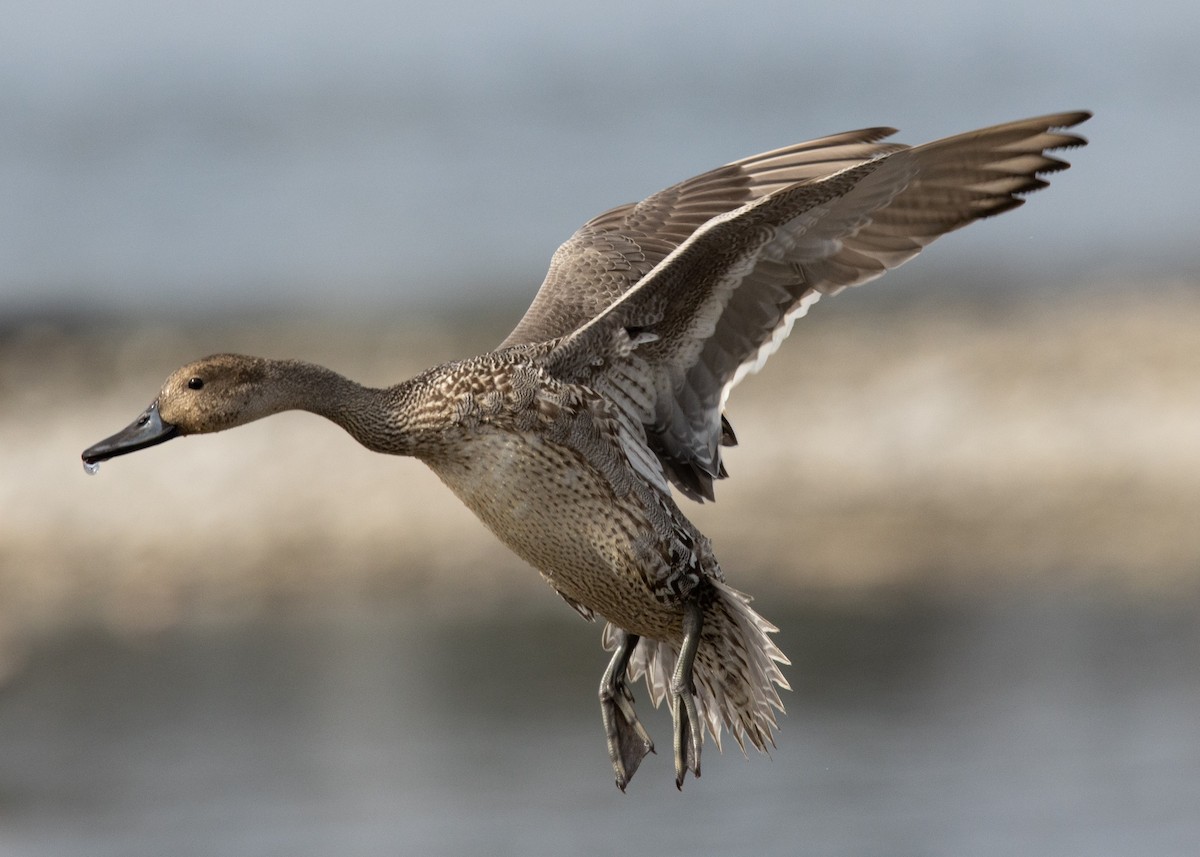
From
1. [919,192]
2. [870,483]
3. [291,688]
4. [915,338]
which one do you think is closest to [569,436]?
[919,192]

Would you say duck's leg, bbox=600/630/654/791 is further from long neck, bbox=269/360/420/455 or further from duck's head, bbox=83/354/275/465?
duck's head, bbox=83/354/275/465

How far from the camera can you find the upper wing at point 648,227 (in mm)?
6961

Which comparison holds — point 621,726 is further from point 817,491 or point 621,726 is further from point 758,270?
point 817,491

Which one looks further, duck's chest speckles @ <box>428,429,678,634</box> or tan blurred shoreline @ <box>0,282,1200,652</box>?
tan blurred shoreline @ <box>0,282,1200,652</box>

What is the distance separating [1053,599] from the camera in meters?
14.1

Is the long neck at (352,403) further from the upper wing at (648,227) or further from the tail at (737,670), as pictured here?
the tail at (737,670)

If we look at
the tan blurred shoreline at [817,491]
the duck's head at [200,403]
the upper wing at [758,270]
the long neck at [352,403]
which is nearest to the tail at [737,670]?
the upper wing at [758,270]

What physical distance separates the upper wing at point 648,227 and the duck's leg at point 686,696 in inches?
43.7

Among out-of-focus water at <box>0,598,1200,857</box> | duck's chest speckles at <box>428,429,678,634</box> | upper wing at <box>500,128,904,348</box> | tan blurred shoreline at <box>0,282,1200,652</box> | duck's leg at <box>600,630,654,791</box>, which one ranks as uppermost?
upper wing at <box>500,128,904,348</box>

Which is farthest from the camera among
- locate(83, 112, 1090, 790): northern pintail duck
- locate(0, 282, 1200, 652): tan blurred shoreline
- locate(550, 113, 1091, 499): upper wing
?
locate(0, 282, 1200, 652): tan blurred shoreline

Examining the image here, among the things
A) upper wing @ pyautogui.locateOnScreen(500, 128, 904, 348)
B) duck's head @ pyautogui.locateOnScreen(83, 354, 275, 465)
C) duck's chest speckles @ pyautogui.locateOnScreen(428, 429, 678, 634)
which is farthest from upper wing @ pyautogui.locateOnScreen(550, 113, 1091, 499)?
duck's head @ pyautogui.locateOnScreen(83, 354, 275, 465)

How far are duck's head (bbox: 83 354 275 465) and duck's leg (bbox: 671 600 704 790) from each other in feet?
5.13

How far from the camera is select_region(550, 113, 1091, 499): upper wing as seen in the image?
6.05 m

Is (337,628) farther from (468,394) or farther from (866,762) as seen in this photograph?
(468,394)
